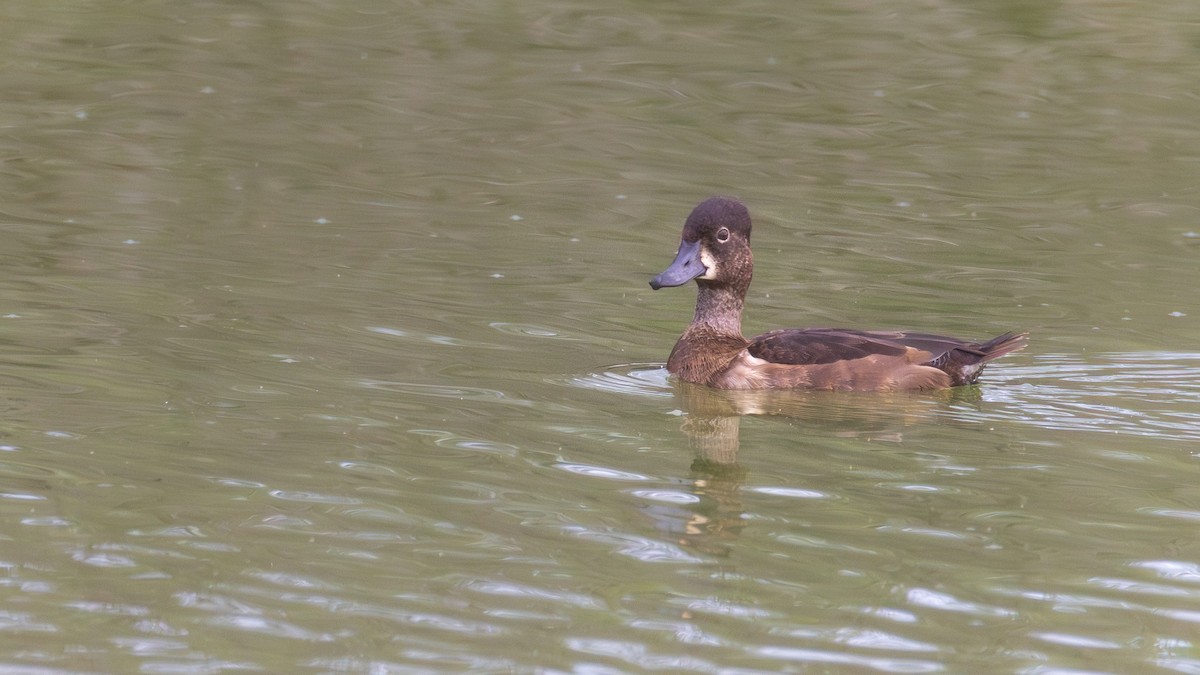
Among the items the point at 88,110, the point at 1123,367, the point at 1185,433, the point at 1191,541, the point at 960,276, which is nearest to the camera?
the point at 1191,541

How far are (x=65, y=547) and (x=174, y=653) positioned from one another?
1.01 metres

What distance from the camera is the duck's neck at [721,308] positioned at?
9.94 m

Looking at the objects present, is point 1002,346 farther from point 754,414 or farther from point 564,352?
point 564,352

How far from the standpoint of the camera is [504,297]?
10.9 meters

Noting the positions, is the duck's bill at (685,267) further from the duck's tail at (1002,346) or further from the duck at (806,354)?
the duck's tail at (1002,346)

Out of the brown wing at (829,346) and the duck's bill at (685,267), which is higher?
the duck's bill at (685,267)

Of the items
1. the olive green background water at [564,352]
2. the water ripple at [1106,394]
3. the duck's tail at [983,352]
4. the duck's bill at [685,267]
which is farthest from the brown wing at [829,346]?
the duck's bill at [685,267]

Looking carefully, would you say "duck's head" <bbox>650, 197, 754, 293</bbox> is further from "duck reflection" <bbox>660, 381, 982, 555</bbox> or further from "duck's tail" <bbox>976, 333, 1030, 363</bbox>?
"duck's tail" <bbox>976, 333, 1030, 363</bbox>

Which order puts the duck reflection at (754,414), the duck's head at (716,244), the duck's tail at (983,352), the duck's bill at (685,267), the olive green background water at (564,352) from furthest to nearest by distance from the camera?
the duck's head at (716,244), the duck's bill at (685,267), the duck's tail at (983,352), the duck reflection at (754,414), the olive green background water at (564,352)

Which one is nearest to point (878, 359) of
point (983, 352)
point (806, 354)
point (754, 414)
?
point (806, 354)

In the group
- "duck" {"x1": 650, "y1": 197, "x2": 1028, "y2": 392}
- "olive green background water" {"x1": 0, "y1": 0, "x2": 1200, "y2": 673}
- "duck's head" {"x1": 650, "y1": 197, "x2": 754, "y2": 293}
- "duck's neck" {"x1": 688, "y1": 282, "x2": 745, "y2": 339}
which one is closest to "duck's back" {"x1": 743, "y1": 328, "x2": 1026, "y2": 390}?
"duck" {"x1": 650, "y1": 197, "x2": 1028, "y2": 392}

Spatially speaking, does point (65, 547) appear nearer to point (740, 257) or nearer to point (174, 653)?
point (174, 653)

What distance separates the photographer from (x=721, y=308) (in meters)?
9.99

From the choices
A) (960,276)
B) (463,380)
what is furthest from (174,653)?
(960,276)
